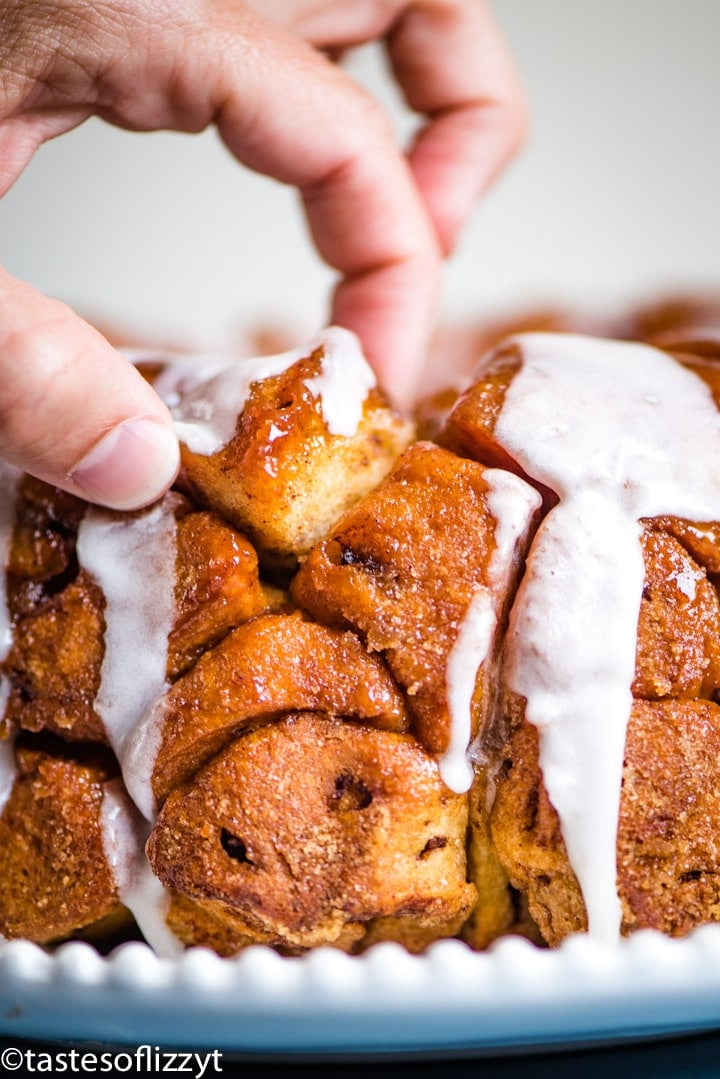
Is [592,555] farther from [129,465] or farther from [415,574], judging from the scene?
[129,465]

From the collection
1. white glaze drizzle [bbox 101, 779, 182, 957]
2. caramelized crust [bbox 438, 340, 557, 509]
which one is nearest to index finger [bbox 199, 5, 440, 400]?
caramelized crust [bbox 438, 340, 557, 509]

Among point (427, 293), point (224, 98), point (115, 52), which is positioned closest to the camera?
point (115, 52)

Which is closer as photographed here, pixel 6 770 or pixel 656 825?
pixel 656 825

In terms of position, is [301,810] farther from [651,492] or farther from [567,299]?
[567,299]

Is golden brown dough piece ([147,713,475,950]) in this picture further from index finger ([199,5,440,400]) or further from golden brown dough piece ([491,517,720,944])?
index finger ([199,5,440,400])

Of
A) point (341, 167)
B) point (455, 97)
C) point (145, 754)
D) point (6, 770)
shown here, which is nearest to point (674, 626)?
point (145, 754)

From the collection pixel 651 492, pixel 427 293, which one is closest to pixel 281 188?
pixel 427 293
